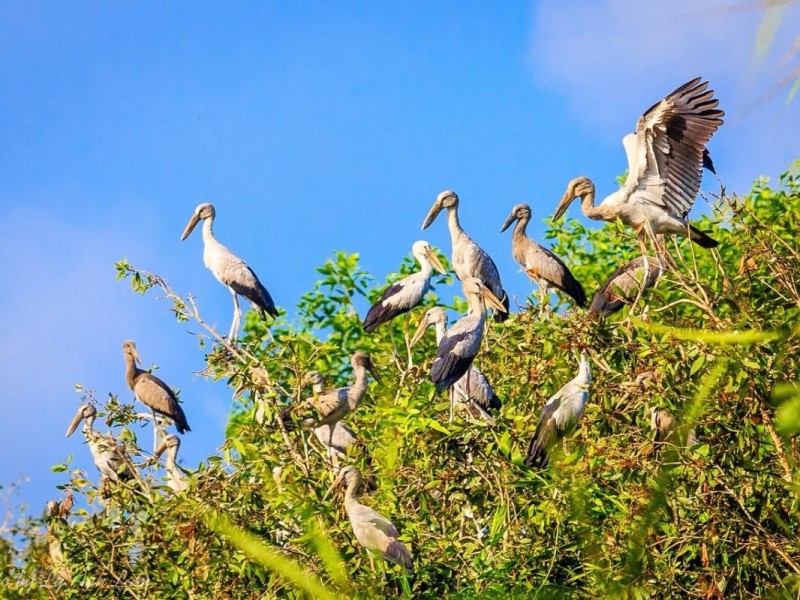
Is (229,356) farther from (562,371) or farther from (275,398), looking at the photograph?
(562,371)

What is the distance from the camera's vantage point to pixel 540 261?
37.0 feet

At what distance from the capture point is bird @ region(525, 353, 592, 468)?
224 inches

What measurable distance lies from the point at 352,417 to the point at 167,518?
368 cm

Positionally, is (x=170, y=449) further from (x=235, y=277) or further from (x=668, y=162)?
(x=668, y=162)

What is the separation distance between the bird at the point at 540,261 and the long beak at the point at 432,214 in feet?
2.30

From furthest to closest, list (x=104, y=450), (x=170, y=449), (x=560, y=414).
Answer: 1. (x=170, y=449)
2. (x=104, y=450)
3. (x=560, y=414)

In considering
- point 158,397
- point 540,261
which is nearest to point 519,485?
point 540,261

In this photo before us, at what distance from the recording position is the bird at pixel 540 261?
11.0 m

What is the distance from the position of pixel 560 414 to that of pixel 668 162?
13.6 feet

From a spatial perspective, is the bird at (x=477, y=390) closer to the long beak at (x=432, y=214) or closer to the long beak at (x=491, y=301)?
the long beak at (x=491, y=301)

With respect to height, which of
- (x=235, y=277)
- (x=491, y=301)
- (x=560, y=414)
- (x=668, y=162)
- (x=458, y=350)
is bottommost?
(x=560, y=414)

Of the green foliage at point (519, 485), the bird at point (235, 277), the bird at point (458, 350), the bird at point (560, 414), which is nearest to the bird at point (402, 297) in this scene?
the bird at point (235, 277)

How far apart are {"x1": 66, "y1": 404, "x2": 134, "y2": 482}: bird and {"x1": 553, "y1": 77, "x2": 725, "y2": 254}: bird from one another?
4052 mm

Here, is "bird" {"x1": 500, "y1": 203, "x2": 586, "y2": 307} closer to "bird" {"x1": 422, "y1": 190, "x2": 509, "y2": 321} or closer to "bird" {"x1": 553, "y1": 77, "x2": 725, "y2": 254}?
"bird" {"x1": 422, "y1": 190, "x2": 509, "y2": 321}
